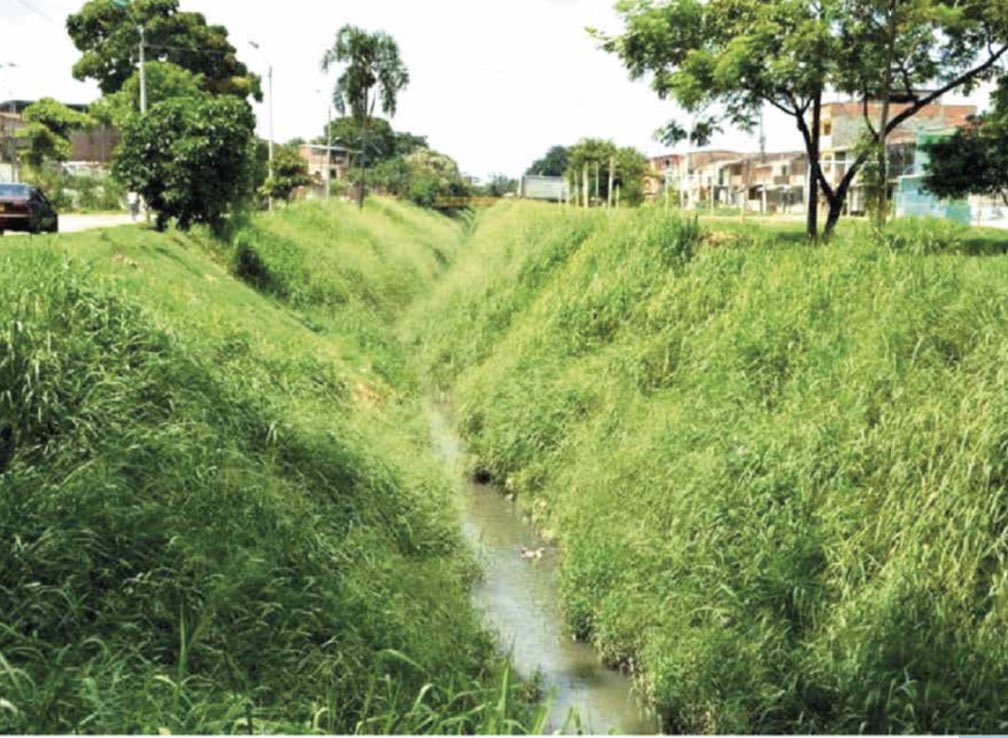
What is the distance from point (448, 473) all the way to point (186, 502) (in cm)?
486

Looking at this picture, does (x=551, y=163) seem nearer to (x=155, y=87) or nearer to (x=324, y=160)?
(x=324, y=160)

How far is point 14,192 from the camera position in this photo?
Result: 2139 cm

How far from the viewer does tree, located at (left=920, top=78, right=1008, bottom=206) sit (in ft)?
68.7

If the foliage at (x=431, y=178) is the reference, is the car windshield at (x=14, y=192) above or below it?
below

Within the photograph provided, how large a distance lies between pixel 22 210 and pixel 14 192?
82 cm

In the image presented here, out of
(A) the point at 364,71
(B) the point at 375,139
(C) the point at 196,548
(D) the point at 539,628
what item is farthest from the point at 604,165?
(C) the point at 196,548

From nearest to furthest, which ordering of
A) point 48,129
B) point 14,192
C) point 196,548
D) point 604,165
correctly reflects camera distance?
1. point 196,548
2. point 14,192
3. point 48,129
4. point 604,165

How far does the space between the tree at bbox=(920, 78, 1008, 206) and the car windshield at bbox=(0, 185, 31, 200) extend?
1828 centimetres

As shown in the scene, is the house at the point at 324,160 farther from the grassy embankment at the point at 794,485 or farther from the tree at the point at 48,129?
the grassy embankment at the point at 794,485

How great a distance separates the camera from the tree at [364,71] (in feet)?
141

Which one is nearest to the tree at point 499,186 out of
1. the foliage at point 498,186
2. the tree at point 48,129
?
the foliage at point 498,186

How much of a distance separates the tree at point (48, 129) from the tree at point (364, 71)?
9.68 meters

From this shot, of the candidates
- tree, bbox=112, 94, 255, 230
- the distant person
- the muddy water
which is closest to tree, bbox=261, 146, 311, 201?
the distant person

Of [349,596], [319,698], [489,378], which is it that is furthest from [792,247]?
[319,698]
